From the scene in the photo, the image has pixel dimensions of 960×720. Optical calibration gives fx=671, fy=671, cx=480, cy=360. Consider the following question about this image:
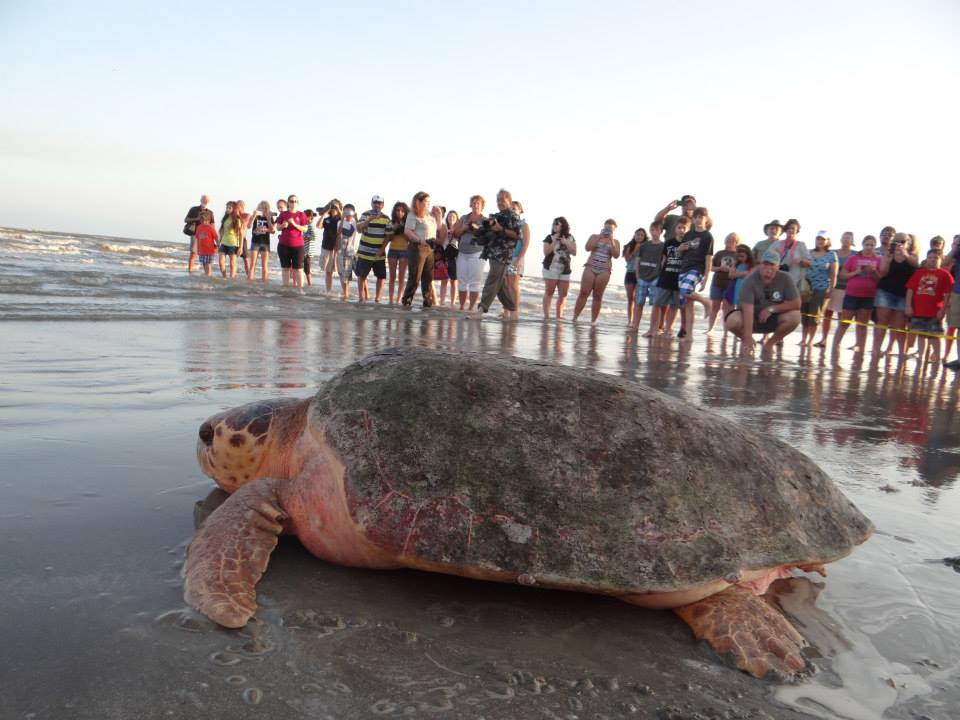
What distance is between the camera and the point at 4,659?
62.5 inches

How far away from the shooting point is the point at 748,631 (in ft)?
6.41

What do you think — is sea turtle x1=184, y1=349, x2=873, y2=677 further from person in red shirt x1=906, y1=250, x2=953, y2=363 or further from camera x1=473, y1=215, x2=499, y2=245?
person in red shirt x1=906, y1=250, x2=953, y2=363

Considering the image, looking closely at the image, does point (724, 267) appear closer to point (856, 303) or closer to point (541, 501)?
point (856, 303)

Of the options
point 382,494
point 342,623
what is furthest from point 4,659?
point 382,494

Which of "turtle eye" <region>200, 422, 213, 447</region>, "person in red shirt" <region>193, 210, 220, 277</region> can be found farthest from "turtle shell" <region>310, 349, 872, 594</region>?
"person in red shirt" <region>193, 210, 220, 277</region>

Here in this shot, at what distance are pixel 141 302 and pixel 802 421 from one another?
9.74 m

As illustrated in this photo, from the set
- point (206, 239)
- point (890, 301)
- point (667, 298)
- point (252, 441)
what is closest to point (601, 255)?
point (667, 298)

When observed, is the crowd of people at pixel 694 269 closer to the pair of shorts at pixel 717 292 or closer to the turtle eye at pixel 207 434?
the pair of shorts at pixel 717 292

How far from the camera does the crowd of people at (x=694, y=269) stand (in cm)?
1038

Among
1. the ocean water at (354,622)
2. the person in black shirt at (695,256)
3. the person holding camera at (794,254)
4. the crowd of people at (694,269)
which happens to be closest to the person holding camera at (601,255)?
the crowd of people at (694,269)

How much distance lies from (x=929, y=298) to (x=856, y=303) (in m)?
1.41

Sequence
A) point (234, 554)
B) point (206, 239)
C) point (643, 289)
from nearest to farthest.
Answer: point (234, 554), point (643, 289), point (206, 239)

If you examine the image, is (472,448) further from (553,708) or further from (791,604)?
(791,604)

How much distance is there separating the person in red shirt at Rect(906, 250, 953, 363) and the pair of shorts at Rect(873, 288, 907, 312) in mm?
352
